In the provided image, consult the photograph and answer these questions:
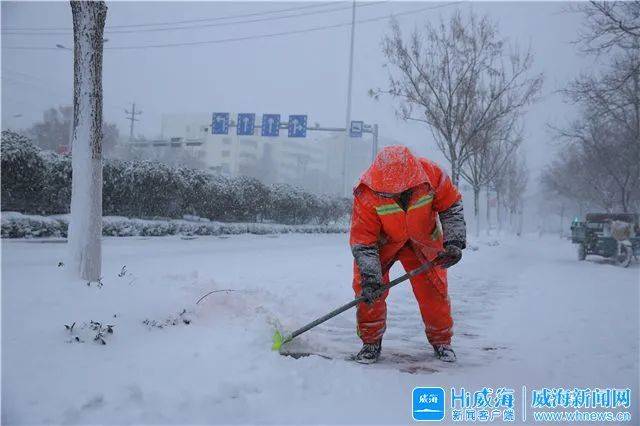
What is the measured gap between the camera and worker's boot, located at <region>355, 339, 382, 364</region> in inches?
136

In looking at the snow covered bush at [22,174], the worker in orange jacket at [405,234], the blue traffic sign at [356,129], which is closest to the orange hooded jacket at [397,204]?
the worker in orange jacket at [405,234]

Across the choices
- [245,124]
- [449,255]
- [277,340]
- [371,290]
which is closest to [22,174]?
[277,340]

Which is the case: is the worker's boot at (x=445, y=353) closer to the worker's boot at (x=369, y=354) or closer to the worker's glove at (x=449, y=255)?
the worker's boot at (x=369, y=354)

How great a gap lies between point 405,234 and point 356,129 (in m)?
20.6

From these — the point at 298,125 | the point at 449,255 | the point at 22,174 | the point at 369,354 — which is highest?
the point at 298,125

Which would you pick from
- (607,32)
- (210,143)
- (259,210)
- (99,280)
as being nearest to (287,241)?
(259,210)

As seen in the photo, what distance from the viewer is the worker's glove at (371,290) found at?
3418 mm

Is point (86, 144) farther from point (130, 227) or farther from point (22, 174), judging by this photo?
point (130, 227)

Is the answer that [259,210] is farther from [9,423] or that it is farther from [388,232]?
[9,423]

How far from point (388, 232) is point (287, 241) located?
1204 cm

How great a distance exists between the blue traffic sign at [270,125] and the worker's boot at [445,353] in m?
21.2

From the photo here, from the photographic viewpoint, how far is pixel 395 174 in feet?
11.1

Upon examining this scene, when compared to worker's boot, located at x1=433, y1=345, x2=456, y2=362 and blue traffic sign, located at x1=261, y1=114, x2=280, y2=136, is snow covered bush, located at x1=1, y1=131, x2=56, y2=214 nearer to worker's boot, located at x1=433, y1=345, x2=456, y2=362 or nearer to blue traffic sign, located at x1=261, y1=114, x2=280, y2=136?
worker's boot, located at x1=433, y1=345, x2=456, y2=362

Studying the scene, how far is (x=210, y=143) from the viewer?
246 feet
